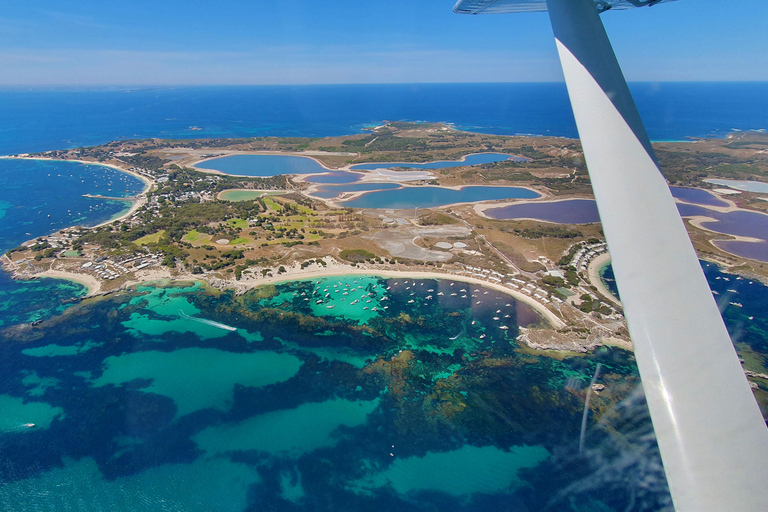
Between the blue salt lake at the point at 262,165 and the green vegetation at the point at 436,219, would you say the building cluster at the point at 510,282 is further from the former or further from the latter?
the blue salt lake at the point at 262,165

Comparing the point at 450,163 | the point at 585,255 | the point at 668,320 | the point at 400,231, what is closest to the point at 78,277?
the point at 400,231

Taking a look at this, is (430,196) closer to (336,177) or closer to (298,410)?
(336,177)

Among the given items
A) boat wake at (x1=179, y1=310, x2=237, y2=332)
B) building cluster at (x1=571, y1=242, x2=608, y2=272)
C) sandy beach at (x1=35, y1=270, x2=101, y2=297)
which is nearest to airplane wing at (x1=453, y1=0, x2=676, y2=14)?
boat wake at (x1=179, y1=310, x2=237, y2=332)

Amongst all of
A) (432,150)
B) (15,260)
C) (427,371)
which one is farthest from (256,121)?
(427,371)

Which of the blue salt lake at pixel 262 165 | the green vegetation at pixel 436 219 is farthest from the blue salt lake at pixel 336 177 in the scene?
the green vegetation at pixel 436 219

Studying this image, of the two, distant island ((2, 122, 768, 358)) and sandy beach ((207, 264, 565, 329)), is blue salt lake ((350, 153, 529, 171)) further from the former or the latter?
sandy beach ((207, 264, 565, 329))
